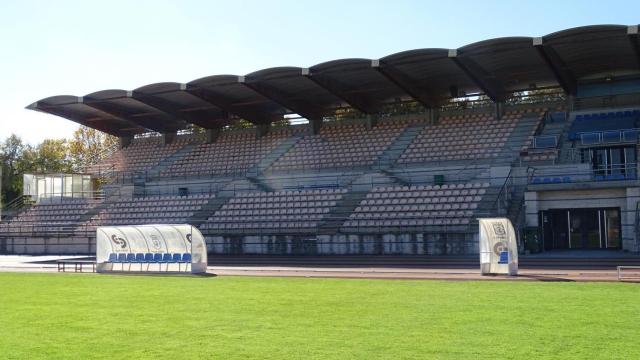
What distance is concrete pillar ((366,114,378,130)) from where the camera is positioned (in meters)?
47.7

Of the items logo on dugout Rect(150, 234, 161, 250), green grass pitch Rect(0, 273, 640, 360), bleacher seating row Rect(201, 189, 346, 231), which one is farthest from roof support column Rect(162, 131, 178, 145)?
green grass pitch Rect(0, 273, 640, 360)

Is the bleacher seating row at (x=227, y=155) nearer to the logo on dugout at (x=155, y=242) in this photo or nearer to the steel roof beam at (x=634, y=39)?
the logo on dugout at (x=155, y=242)

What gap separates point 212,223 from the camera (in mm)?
39625

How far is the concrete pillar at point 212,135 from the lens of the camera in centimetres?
5347

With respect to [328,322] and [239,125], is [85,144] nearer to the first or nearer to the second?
[239,125]

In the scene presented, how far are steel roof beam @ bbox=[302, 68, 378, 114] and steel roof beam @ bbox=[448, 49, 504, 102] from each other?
26.9 ft

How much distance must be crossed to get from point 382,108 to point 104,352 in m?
40.7

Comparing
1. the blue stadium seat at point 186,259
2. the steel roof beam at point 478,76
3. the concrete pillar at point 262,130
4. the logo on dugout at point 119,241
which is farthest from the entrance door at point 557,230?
the concrete pillar at point 262,130

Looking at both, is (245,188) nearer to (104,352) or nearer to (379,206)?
(379,206)

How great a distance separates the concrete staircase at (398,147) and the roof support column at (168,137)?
21.0 m

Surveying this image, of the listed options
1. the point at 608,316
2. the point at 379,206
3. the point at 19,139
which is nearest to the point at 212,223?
the point at 379,206

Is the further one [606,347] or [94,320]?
[94,320]

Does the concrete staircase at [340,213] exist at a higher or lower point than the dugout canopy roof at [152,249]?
higher

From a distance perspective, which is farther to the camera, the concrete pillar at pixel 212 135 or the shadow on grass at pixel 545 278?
the concrete pillar at pixel 212 135
